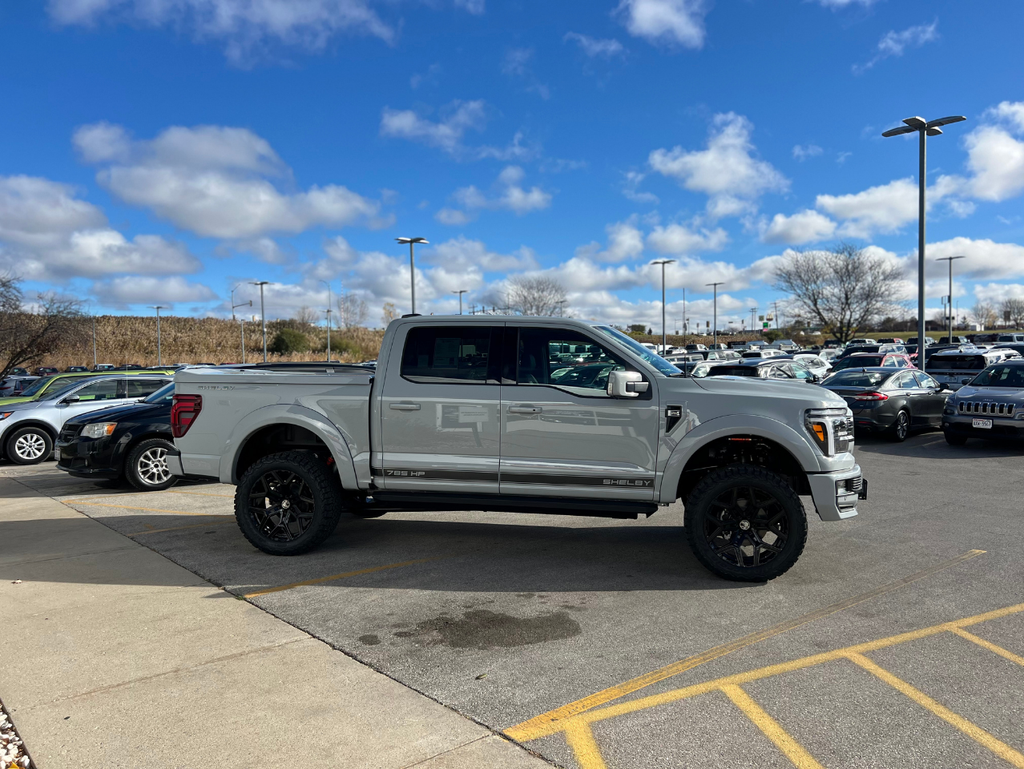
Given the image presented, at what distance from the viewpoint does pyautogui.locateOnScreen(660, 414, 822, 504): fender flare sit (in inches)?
211

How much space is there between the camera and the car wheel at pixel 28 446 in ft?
42.4

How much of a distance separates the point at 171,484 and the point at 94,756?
772 cm

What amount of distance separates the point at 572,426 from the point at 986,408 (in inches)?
399

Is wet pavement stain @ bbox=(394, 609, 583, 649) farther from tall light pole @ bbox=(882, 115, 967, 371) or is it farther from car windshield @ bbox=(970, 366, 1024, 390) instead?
tall light pole @ bbox=(882, 115, 967, 371)

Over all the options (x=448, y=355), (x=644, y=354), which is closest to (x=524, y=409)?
(x=448, y=355)

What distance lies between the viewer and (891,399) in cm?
1367

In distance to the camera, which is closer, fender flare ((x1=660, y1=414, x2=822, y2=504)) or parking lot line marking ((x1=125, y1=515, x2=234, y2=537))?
fender flare ((x1=660, y1=414, x2=822, y2=504))

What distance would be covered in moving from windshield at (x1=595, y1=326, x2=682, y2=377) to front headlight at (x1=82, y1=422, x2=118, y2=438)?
23.9 feet

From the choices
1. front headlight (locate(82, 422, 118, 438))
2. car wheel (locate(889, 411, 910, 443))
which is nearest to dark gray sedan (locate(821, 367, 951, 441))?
car wheel (locate(889, 411, 910, 443))

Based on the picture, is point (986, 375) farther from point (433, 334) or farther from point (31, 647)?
point (31, 647)

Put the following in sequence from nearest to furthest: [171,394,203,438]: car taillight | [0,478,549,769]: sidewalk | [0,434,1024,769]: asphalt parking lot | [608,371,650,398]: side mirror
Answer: [0,478,549,769]: sidewalk
[0,434,1024,769]: asphalt parking lot
[608,371,650,398]: side mirror
[171,394,203,438]: car taillight

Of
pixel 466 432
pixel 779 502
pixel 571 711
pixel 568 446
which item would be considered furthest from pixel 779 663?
pixel 466 432

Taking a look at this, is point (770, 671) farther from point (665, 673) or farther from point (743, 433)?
point (743, 433)

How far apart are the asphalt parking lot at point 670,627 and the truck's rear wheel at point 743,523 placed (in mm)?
177
